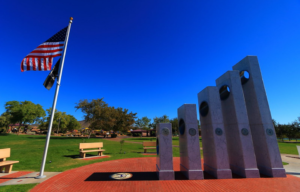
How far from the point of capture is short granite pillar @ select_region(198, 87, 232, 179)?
6.80m

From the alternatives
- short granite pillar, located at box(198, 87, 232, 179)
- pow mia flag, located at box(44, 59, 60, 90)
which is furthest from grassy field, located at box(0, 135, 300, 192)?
short granite pillar, located at box(198, 87, 232, 179)

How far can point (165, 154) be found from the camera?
22.4 ft

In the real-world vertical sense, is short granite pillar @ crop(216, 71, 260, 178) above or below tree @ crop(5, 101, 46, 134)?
below

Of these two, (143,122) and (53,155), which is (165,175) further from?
(143,122)

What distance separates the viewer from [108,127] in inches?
1404

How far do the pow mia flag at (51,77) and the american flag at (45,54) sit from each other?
0.30m

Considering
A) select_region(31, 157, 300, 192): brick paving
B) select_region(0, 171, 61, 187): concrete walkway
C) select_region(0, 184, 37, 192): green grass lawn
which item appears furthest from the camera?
select_region(0, 171, 61, 187): concrete walkway

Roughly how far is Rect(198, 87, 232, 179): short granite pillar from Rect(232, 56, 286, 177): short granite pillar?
7.29 feet

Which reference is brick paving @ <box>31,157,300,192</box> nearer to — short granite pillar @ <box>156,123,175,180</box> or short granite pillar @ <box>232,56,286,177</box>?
short granite pillar @ <box>156,123,175,180</box>

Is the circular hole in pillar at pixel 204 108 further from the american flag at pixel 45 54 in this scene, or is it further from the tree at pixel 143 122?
the tree at pixel 143 122

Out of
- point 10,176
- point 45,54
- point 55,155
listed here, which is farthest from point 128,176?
point 55,155

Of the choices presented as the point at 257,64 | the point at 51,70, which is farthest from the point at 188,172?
the point at 51,70

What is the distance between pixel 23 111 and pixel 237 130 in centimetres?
6025

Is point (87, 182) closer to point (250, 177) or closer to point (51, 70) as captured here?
point (51, 70)
